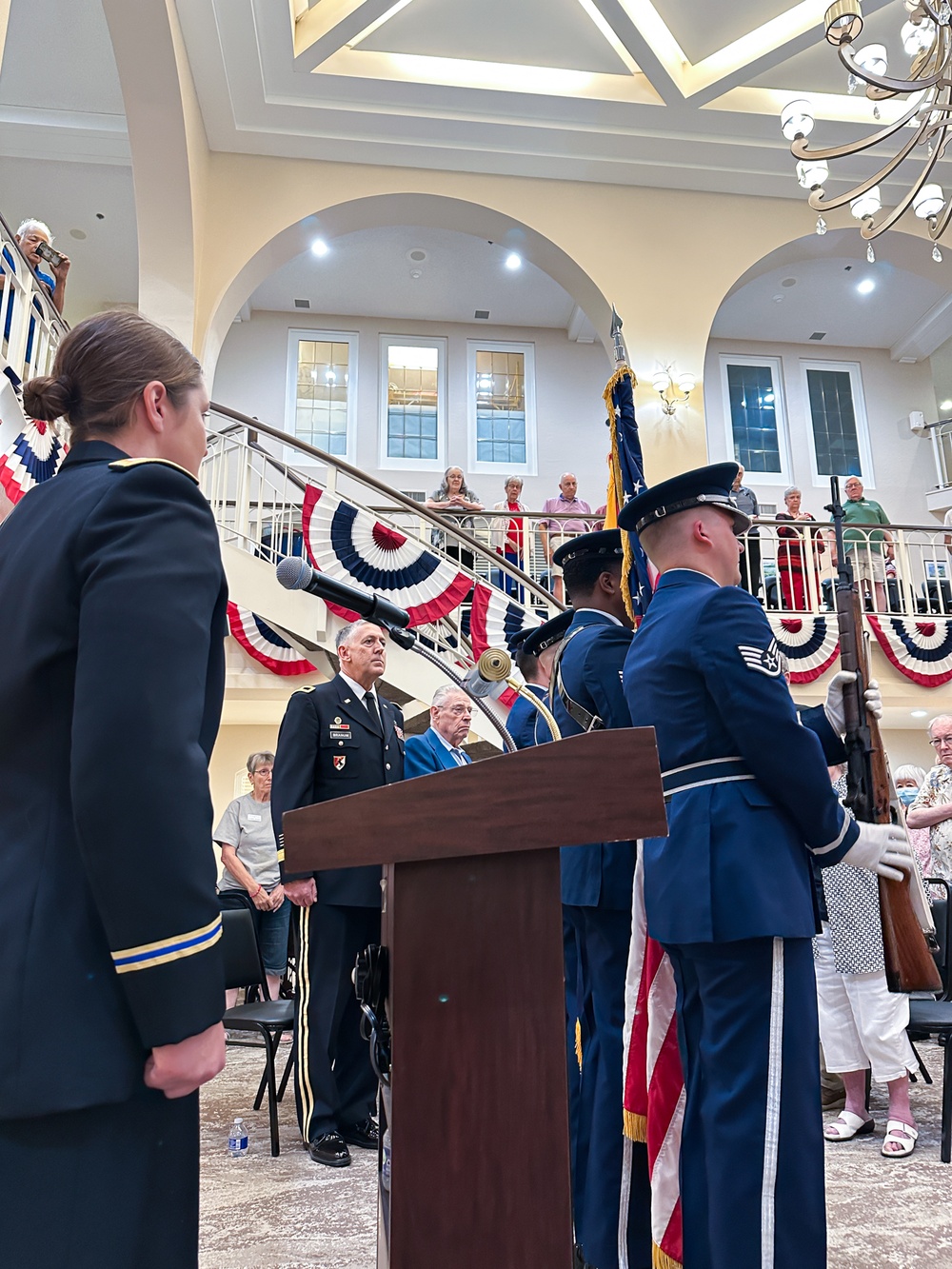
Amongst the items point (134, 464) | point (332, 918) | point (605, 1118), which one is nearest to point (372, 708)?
point (332, 918)

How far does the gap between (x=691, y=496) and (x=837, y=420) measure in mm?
10787

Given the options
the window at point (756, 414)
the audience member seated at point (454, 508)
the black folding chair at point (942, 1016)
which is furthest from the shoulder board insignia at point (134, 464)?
the window at point (756, 414)

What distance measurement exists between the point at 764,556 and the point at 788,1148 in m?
7.18

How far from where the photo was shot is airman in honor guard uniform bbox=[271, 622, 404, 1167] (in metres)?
2.89

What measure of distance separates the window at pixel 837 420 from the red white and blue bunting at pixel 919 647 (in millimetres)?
4454

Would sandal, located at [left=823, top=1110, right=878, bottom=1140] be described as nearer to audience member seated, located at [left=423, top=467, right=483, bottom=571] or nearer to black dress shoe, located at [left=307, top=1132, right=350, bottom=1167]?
black dress shoe, located at [left=307, top=1132, right=350, bottom=1167]

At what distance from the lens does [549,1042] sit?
3.17ft

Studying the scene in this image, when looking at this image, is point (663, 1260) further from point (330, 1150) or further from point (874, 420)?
point (874, 420)

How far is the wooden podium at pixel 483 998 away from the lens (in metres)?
0.92

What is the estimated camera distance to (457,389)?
36.4ft

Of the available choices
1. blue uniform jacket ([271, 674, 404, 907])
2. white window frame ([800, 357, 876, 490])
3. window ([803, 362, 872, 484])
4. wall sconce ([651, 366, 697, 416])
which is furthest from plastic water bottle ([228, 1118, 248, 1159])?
window ([803, 362, 872, 484])

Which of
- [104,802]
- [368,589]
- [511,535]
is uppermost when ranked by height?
[511,535]

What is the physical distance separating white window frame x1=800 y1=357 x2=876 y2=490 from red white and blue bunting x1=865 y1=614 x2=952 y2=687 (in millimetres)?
4288

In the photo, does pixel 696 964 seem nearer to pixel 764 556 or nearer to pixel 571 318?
pixel 764 556
